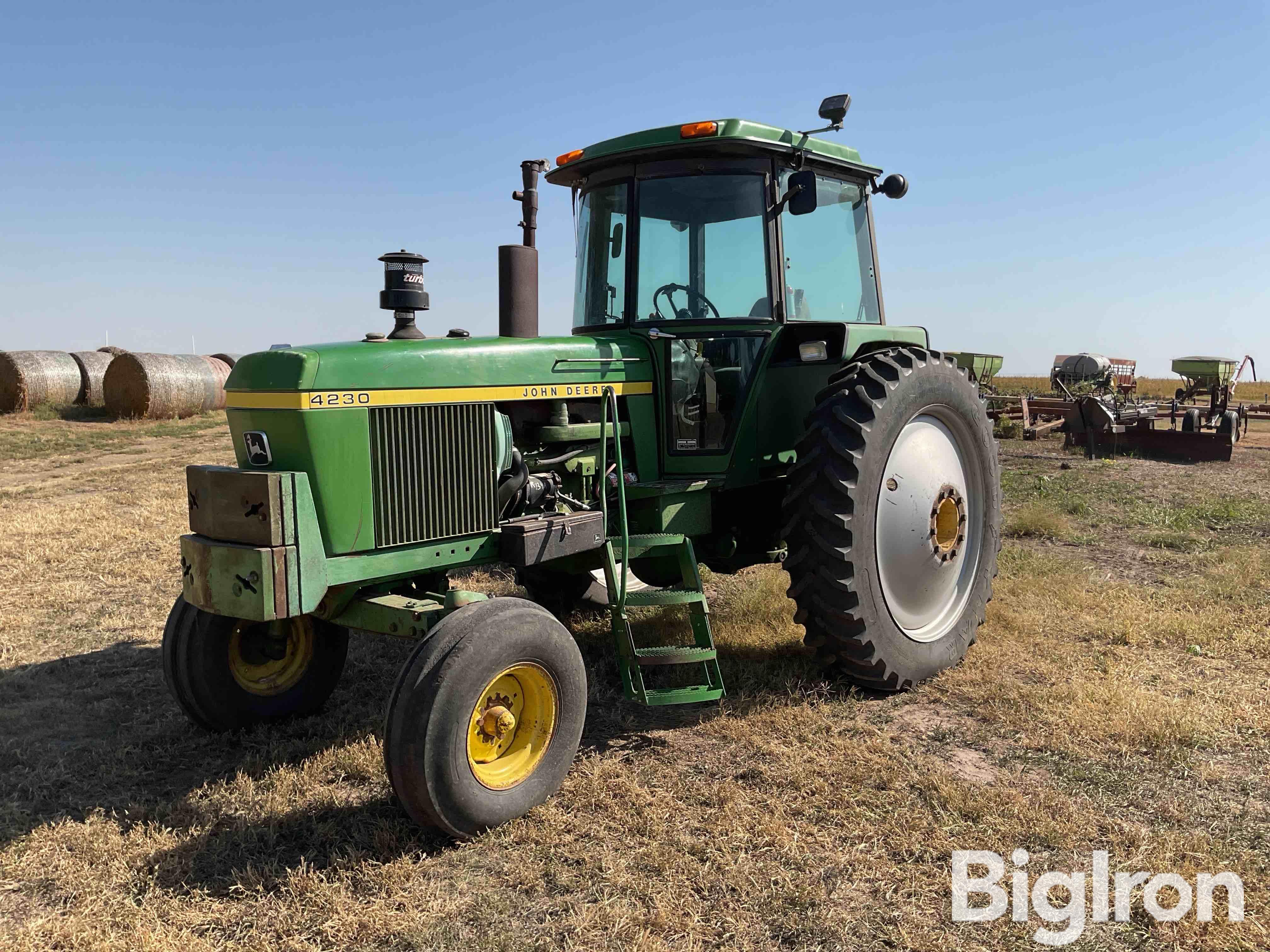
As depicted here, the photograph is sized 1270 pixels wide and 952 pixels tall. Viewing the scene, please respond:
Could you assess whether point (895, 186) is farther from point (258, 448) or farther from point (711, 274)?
point (258, 448)

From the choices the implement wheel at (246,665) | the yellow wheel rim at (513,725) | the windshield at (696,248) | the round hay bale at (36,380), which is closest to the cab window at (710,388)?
the windshield at (696,248)

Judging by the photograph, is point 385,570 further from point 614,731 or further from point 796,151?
point 796,151

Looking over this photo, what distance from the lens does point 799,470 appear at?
4266 millimetres

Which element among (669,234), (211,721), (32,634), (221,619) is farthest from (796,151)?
(32,634)

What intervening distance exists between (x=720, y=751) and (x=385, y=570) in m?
1.54

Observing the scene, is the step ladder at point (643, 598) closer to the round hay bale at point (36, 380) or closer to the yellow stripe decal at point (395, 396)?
the yellow stripe decal at point (395, 396)

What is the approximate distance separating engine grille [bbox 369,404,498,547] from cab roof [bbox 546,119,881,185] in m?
1.58

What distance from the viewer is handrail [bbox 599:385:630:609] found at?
154 inches

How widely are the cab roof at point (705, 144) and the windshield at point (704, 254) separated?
0.19m

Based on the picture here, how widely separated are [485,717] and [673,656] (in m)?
0.88

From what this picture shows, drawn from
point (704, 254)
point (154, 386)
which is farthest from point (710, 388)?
point (154, 386)

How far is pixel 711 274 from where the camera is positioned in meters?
4.60

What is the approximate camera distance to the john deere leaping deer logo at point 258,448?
3.30 meters

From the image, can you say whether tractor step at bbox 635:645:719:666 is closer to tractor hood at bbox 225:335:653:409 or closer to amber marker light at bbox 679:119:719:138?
tractor hood at bbox 225:335:653:409
